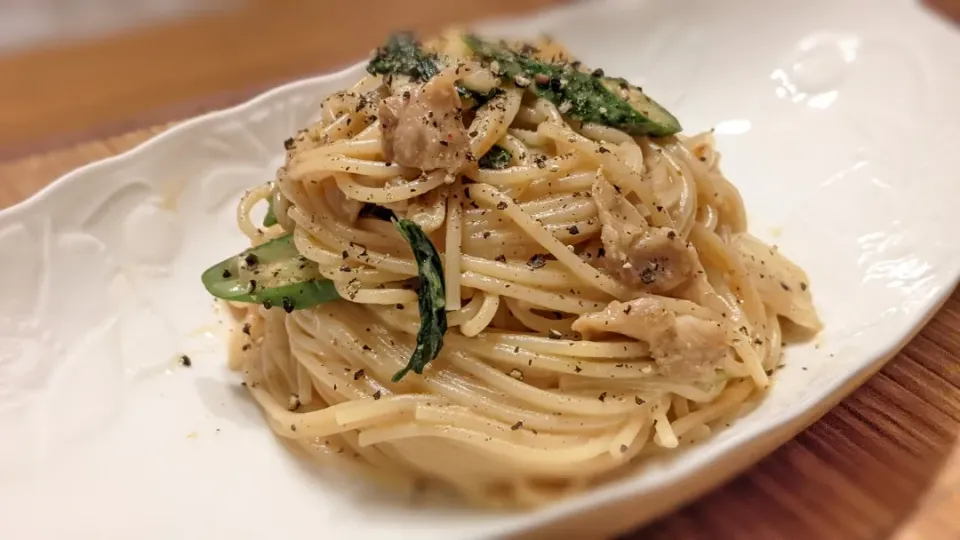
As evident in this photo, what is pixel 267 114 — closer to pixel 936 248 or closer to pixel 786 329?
pixel 786 329

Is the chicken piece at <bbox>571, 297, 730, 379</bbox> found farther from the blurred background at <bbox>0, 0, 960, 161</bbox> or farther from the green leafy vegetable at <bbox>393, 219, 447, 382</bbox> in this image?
the blurred background at <bbox>0, 0, 960, 161</bbox>

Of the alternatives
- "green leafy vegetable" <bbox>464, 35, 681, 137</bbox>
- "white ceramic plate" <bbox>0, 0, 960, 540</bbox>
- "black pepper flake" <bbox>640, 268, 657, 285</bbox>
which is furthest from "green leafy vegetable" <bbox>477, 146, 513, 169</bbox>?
"white ceramic plate" <bbox>0, 0, 960, 540</bbox>

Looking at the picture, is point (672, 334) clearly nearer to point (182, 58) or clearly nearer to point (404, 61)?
point (404, 61)

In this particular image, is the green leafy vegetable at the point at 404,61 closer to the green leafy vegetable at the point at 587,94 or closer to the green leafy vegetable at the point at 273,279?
the green leafy vegetable at the point at 587,94

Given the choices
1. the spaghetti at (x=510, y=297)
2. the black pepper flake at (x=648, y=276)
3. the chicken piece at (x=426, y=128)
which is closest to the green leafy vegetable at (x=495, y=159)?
the spaghetti at (x=510, y=297)

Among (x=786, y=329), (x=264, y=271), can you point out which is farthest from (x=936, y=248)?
(x=264, y=271)
